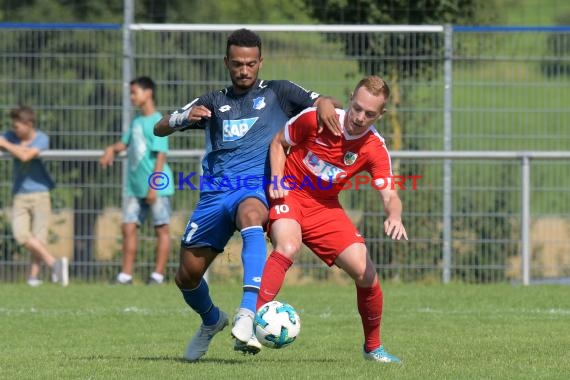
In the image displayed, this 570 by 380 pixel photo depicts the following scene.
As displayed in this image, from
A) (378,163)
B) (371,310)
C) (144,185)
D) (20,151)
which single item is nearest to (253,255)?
(371,310)

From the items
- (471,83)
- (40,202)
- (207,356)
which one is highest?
(471,83)

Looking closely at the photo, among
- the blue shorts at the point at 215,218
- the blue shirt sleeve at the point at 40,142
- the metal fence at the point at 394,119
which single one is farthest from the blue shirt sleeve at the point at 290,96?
the blue shirt sleeve at the point at 40,142

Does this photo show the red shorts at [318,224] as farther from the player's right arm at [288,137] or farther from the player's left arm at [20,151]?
the player's left arm at [20,151]

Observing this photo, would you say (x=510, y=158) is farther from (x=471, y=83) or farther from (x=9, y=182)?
(x=9, y=182)

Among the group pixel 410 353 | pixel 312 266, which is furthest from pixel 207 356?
pixel 312 266

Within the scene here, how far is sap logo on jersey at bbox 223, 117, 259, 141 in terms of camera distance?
8.34 m

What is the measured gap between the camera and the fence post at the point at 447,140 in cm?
1470

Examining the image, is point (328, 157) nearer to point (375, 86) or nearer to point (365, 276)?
point (375, 86)

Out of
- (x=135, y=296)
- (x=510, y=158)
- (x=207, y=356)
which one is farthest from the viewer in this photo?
(x=510, y=158)

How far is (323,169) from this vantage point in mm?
8211

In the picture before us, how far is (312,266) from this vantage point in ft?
48.7

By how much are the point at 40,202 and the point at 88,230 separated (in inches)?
25.6

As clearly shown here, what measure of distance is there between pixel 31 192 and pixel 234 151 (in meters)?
6.82

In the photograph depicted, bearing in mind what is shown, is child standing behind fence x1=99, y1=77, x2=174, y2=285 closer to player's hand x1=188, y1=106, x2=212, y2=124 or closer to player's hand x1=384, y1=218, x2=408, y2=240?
player's hand x1=188, y1=106, x2=212, y2=124
